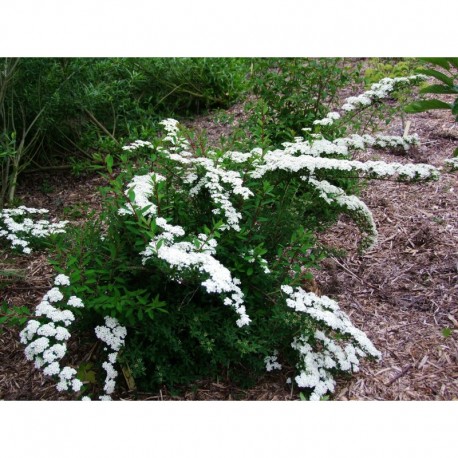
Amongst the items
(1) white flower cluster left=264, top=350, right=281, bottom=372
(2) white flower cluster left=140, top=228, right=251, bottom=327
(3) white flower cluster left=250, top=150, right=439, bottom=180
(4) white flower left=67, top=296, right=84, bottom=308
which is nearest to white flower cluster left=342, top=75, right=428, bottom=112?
(3) white flower cluster left=250, top=150, right=439, bottom=180

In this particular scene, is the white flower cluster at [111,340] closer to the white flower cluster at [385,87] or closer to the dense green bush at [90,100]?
the dense green bush at [90,100]

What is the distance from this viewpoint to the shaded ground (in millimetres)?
1896

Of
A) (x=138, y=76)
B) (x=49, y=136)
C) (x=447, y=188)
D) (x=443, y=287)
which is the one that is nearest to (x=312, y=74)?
(x=447, y=188)

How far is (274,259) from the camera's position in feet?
6.88

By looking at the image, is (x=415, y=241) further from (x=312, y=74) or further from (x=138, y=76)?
(x=138, y=76)

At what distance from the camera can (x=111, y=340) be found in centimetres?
174

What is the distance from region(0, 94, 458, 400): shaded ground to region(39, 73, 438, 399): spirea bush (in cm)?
12

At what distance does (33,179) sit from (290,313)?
7.85 ft

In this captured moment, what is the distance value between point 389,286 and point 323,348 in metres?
0.69

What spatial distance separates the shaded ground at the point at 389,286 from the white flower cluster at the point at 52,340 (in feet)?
1.04

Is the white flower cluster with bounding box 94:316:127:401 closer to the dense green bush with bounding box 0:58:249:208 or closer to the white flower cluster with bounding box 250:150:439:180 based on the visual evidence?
the white flower cluster with bounding box 250:150:439:180

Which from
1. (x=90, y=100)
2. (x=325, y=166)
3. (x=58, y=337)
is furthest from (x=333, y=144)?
(x=90, y=100)

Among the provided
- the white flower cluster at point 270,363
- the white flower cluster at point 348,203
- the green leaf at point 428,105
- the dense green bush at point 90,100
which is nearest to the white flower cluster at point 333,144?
the white flower cluster at point 348,203

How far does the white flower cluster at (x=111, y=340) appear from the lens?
68.2 inches
